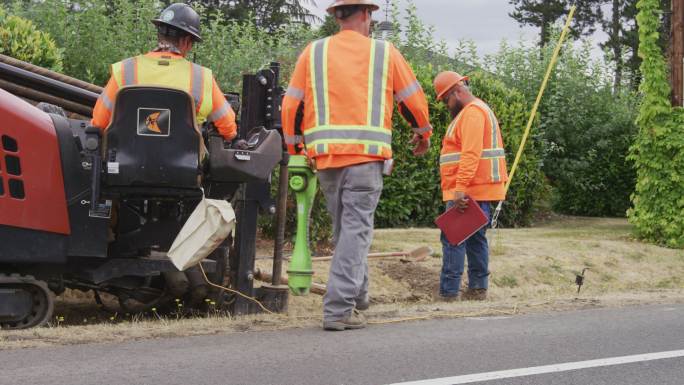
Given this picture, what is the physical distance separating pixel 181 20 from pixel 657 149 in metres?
9.60

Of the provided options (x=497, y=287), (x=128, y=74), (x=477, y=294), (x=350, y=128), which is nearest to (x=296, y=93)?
(x=350, y=128)

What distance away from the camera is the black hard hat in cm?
685

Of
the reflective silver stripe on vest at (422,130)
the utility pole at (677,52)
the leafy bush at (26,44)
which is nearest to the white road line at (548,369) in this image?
the reflective silver stripe on vest at (422,130)

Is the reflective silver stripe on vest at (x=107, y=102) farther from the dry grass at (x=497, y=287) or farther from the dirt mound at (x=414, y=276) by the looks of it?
the dirt mound at (x=414, y=276)

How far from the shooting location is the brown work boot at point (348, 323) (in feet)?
21.0

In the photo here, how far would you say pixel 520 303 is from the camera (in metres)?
7.81

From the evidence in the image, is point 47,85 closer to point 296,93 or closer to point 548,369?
point 296,93

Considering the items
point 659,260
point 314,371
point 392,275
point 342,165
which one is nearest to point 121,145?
point 342,165

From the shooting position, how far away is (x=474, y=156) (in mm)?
8805

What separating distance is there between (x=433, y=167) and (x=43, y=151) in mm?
9460

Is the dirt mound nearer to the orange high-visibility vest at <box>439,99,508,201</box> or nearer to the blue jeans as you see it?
the blue jeans

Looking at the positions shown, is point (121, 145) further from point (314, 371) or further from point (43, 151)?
point (314, 371)

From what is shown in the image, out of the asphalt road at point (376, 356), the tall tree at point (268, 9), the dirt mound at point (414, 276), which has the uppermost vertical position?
the tall tree at point (268, 9)

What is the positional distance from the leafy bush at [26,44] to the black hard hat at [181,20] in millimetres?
4272
